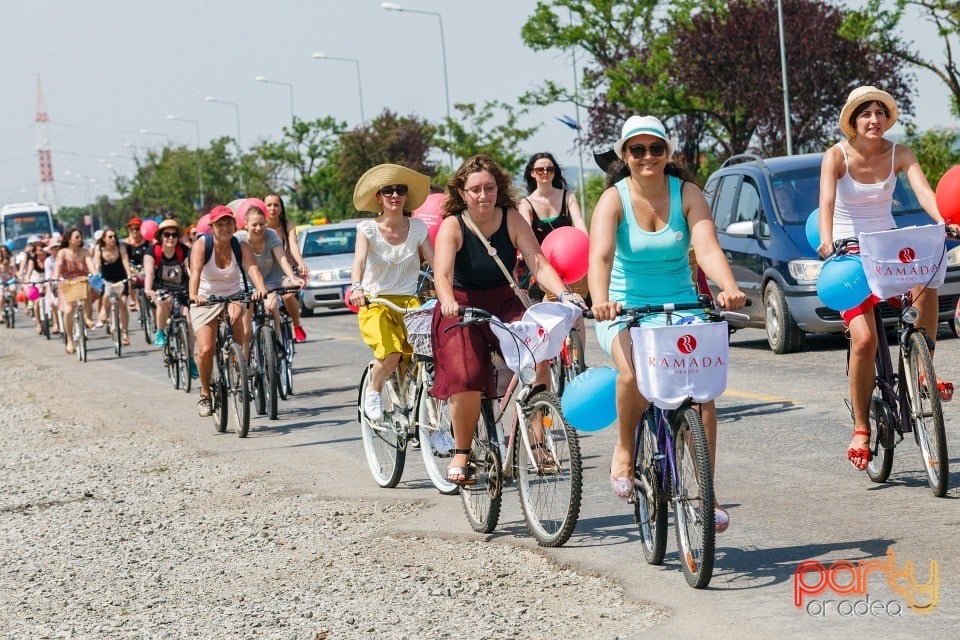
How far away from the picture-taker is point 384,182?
932cm

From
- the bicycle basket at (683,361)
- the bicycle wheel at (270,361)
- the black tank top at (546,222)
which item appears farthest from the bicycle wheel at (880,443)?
the bicycle wheel at (270,361)

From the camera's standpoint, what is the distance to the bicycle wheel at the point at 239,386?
12.3 m

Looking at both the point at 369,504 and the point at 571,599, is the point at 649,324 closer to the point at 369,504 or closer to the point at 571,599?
the point at 571,599

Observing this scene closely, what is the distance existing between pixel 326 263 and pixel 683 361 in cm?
2490

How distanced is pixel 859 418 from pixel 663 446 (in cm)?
206

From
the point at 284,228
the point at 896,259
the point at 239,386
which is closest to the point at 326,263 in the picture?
the point at 284,228

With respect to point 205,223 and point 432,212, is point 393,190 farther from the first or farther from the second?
point 205,223

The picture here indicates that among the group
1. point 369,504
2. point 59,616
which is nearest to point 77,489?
point 369,504

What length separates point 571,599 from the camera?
609 cm

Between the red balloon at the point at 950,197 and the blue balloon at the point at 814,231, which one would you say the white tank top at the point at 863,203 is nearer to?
the blue balloon at the point at 814,231

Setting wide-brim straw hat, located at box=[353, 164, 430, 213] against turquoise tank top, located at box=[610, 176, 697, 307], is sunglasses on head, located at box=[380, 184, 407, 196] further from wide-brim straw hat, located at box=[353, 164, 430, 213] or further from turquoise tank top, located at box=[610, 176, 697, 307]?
turquoise tank top, located at box=[610, 176, 697, 307]

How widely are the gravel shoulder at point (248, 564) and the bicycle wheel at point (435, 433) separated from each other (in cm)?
22

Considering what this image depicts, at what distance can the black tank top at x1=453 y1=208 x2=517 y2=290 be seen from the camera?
756 cm
